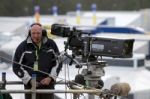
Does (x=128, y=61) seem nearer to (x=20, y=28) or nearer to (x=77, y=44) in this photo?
(x=77, y=44)

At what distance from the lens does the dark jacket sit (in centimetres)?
621

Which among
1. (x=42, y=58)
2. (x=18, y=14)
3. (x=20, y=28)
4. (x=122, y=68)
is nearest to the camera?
(x=42, y=58)

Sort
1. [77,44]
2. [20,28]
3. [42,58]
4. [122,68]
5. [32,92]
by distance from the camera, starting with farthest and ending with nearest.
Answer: [20,28], [122,68], [42,58], [77,44], [32,92]

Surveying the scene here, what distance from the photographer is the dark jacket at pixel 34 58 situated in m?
6.21

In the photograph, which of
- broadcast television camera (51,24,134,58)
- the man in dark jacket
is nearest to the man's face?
the man in dark jacket

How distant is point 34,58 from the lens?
621cm

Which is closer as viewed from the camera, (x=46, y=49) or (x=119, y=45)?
(x=119, y=45)

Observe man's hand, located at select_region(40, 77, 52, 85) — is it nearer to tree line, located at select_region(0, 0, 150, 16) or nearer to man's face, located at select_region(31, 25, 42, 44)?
man's face, located at select_region(31, 25, 42, 44)

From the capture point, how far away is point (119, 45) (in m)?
5.38

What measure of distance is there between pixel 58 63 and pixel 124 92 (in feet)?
3.43

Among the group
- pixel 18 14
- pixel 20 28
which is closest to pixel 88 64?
pixel 20 28

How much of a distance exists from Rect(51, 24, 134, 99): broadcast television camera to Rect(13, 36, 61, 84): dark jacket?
1.63 ft

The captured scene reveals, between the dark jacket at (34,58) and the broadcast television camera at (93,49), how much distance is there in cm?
50

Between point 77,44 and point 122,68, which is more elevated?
point 77,44
